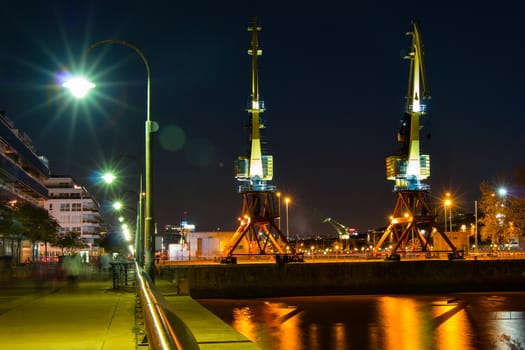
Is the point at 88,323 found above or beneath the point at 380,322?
above

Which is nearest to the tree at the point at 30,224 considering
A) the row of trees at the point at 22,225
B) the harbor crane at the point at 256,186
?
the row of trees at the point at 22,225

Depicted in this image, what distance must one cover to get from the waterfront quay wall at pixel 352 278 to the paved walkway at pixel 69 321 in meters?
29.3

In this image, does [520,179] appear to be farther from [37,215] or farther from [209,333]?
[209,333]

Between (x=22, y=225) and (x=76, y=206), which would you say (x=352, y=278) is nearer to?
(x=22, y=225)

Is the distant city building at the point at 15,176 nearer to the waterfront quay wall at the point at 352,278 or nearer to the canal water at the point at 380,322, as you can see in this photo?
the waterfront quay wall at the point at 352,278

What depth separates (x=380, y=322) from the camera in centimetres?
3469

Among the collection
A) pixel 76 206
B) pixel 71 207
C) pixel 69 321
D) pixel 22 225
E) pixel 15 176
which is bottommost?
pixel 69 321

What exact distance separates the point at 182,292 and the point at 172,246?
6224 centimetres

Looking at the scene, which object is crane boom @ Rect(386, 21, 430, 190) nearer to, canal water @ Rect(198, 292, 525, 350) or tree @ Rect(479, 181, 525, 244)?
tree @ Rect(479, 181, 525, 244)

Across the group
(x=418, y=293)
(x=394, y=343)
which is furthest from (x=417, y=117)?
(x=394, y=343)

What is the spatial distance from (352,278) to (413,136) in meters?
24.5

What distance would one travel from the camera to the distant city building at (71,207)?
172 m

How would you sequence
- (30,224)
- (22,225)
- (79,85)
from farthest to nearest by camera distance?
(30,224) → (22,225) → (79,85)

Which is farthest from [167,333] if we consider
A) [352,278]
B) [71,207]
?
[71,207]
